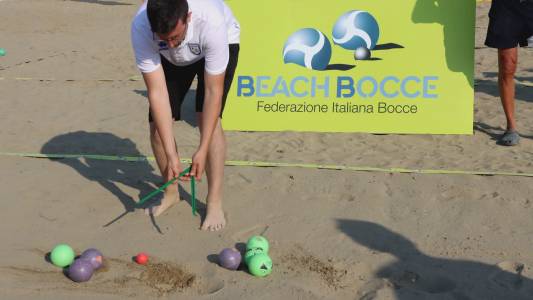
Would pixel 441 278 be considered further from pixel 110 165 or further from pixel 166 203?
pixel 110 165

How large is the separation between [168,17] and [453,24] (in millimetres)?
3768

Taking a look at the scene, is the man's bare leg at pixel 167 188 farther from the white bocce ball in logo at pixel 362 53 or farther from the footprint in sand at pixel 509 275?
the white bocce ball in logo at pixel 362 53

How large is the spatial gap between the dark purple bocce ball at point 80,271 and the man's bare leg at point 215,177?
0.93 metres

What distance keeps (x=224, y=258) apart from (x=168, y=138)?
32.2 inches

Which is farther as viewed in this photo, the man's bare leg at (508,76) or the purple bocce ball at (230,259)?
the man's bare leg at (508,76)

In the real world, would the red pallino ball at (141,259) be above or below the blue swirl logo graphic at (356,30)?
below

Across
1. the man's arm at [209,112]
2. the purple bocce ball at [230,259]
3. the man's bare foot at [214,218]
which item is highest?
the man's arm at [209,112]

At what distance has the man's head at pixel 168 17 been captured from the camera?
11.1 ft

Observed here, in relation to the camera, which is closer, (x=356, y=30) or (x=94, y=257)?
(x=94, y=257)

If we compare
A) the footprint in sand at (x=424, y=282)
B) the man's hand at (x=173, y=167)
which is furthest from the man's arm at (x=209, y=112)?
the footprint in sand at (x=424, y=282)

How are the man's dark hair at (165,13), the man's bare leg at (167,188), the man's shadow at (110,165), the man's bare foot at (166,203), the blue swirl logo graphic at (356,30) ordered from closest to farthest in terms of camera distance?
the man's dark hair at (165,13), the man's bare leg at (167,188), the man's bare foot at (166,203), the man's shadow at (110,165), the blue swirl logo graphic at (356,30)

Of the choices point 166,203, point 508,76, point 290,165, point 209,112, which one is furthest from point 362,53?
point 209,112

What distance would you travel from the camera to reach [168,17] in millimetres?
3416

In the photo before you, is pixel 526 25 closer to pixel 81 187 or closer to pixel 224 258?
pixel 224 258
